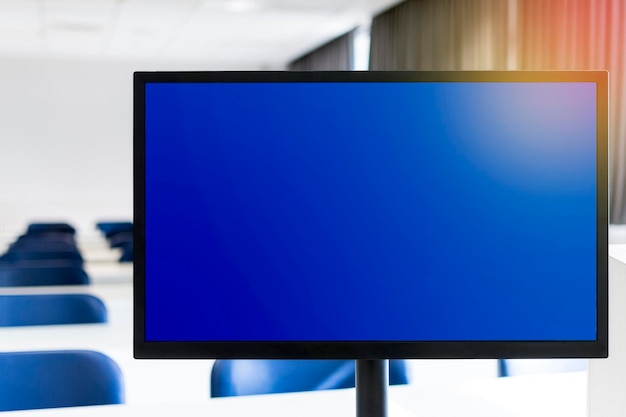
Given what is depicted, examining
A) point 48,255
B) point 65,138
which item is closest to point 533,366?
point 48,255

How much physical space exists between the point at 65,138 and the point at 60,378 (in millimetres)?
9641

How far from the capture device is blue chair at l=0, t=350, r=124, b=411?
1.74 metres

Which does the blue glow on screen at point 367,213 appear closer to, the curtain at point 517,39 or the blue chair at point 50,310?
the blue chair at point 50,310

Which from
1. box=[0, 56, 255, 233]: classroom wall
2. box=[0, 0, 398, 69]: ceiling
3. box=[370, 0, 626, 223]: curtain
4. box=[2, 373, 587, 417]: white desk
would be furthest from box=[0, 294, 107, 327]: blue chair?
box=[0, 56, 255, 233]: classroom wall

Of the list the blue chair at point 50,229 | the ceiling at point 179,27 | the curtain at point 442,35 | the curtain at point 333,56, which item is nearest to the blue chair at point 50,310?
the curtain at point 442,35

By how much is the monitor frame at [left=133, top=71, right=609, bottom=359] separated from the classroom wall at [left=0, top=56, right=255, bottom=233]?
9779mm

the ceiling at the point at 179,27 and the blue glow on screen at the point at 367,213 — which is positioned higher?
the ceiling at the point at 179,27

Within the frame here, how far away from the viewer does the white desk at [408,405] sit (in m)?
1.44

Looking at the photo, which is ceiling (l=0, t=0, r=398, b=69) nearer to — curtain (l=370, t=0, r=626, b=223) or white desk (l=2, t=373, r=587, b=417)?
curtain (l=370, t=0, r=626, b=223)

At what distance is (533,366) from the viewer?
7.55 feet

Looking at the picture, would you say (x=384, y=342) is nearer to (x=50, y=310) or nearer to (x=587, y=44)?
(x=50, y=310)

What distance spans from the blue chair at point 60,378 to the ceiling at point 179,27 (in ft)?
18.8

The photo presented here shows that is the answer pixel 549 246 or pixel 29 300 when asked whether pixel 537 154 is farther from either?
pixel 29 300

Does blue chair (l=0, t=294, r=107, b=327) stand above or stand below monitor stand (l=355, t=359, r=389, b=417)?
below
